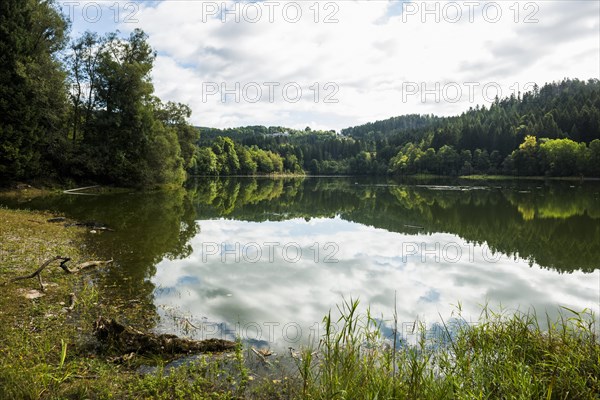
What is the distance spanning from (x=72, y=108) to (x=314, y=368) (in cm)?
4709

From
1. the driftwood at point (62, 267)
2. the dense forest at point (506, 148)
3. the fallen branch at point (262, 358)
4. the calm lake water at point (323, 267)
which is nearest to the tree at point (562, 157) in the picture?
the dense forest at point (506, 148)

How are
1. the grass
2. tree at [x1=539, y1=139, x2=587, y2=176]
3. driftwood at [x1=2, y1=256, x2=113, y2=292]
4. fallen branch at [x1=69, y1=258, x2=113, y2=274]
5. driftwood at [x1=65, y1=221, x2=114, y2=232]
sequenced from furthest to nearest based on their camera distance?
tree at [x1=539, y1=139, x2=587, y2=176] < driftwood at [x1=65, y1=221, x2=114, y2=232] < fallen branch at [x1=69, y1=258, x2=113, y2=274] < driftwood at [x1=2, y1=256, x2=113, y2=292] < the grass

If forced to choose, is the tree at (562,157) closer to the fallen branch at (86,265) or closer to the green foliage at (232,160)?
the green foliage at (232,160)

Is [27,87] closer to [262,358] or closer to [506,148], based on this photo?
[262,358]

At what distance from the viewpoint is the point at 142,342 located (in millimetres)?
7031

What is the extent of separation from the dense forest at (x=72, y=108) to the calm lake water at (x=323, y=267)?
8.92 metres

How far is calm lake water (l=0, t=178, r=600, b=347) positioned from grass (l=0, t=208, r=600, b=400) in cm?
144

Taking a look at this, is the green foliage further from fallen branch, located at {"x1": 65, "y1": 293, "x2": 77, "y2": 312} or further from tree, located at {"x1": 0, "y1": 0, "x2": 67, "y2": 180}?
fallen branch, located at {"x1": 65, "y1": 293, "x2": 77, "y2": 312}

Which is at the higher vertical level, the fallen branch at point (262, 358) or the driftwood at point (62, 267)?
the driftwood at point (62, 267)

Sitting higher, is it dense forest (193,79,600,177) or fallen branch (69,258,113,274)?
dense forest (193,79,600,177)

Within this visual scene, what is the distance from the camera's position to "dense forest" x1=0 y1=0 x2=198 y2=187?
31.3m

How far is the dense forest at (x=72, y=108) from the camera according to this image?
103ft

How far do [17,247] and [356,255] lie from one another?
1288 centimetres

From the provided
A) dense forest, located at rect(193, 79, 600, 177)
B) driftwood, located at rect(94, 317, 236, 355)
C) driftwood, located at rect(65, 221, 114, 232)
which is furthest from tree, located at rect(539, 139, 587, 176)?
driftwood, located at rect(94, 317, 236, 355)
